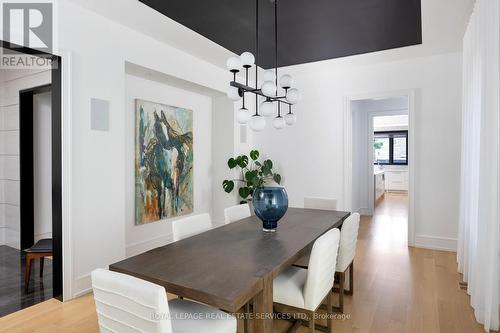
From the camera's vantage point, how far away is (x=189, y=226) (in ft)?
8.23

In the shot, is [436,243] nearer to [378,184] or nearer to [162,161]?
[378,184]

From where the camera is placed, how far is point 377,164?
446 inches

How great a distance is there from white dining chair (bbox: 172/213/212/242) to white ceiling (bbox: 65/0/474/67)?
208cm

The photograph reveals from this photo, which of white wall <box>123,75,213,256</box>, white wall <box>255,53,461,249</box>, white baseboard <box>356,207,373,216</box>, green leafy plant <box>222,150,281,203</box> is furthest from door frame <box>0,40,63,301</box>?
white baseboard <box>356,207,373,216</box>

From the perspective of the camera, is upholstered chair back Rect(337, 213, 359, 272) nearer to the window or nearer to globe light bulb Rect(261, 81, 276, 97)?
globe light bulb Rect(261, 81, 276, 97)

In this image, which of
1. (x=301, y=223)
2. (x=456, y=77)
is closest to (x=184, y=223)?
(x=301, y=223)

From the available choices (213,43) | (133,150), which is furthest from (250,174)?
(213,43)

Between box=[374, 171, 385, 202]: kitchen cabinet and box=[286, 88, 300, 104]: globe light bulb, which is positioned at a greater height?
box=[286, 88, 300, 104]: globe light bulb

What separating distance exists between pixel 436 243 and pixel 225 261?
3826mm

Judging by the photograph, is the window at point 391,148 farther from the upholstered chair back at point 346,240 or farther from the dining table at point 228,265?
the dining table at point 228,265

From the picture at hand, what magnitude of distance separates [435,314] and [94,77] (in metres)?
3.79

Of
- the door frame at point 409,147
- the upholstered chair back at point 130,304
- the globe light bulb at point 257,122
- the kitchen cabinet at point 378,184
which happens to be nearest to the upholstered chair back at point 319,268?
the upholstered chair back at point 130,304

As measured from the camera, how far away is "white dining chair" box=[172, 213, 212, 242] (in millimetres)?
2396

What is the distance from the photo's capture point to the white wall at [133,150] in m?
3.98
